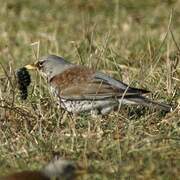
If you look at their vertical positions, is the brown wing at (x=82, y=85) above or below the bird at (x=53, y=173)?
below

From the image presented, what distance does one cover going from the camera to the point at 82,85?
7125mm

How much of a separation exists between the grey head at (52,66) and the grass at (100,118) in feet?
0.47

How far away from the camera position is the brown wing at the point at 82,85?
6.88 metres

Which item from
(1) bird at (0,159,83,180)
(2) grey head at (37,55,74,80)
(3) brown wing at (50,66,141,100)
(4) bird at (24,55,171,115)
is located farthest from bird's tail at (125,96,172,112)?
(1) bird at (0,159,83,180)

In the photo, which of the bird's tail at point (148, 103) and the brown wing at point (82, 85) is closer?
the bird's tail at point (148, 103)

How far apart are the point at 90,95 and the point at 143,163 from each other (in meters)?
1.63

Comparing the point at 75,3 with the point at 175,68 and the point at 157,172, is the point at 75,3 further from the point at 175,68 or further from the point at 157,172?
the point at 157,172

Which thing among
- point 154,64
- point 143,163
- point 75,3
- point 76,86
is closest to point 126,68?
point 154,64

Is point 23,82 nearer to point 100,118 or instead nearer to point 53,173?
point 100,118

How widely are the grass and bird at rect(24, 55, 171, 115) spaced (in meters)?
0.10

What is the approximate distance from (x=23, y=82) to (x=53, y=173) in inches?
93.8

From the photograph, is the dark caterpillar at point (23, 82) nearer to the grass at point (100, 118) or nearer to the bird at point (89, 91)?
the grass at point (100, 118)

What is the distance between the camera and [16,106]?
22.7 feet

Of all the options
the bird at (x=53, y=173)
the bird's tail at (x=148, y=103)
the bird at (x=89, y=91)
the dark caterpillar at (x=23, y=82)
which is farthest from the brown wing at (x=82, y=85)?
the bird at (x=53, y=173)
